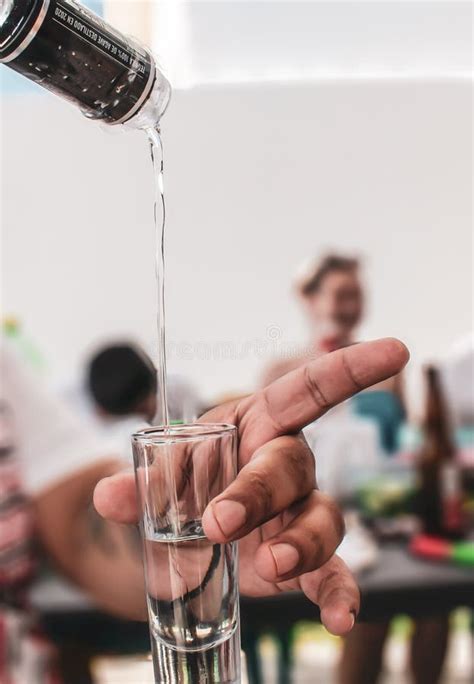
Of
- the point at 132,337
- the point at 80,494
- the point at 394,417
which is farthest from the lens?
the point at 132,337

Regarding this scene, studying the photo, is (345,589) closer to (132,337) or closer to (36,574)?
(36,574)

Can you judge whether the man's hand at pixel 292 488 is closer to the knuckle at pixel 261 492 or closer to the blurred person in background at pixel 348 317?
the knuckle at pixel 261 492

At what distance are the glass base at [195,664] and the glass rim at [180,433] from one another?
11cm

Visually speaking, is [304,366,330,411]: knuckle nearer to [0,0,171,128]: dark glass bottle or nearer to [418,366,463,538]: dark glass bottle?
[0,0,171,128]: dark glass bottle

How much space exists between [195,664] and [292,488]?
0.11m

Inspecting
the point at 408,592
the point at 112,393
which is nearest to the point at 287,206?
the point at 112,393

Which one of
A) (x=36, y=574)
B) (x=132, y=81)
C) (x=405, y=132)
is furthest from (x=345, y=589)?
(x=405, y=132)

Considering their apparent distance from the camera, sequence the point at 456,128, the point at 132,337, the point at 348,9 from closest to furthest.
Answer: the point at 348,9
the point at 456,128
the point at 132,337

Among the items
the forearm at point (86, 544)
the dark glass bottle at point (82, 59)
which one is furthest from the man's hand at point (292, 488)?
the forearm at point (86, 544)

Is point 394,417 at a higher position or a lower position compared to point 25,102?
lower

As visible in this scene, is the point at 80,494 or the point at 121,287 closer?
the point at 80,494

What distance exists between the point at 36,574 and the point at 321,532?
2.93 feet

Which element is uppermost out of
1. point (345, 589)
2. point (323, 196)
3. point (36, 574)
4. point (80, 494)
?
point (323, 196)

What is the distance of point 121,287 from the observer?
338 cm
